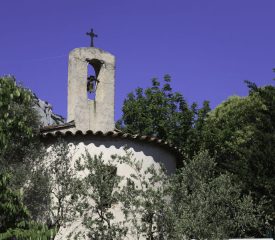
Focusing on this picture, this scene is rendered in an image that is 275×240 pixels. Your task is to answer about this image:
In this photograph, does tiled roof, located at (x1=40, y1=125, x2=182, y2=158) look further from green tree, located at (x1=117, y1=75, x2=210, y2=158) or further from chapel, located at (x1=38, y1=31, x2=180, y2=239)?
green tree, located at (x1=117, y1=75, x2=210, y2=158)

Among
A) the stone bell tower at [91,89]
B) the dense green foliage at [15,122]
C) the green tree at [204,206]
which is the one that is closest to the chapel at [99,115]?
the stone bell tower at [91,89]

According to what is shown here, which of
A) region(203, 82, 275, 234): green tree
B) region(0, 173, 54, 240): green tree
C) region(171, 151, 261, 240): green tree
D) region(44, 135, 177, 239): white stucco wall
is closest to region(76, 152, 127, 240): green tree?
region(0, 173, 54, 240): green tree

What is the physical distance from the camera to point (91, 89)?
757 inches

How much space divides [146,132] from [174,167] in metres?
11.1

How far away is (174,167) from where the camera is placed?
1812 centimetres

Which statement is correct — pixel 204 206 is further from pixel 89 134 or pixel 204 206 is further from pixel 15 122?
pixel 15 122

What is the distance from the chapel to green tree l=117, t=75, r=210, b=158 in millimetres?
9173

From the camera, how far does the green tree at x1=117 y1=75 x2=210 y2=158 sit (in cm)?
2847

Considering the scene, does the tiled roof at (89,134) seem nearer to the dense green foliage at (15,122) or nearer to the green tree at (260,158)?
the dense green foliage at (15,122)

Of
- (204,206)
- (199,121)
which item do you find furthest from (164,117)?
(204,206)

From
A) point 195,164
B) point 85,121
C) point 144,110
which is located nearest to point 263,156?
point 195,164

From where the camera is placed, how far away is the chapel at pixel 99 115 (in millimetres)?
16219

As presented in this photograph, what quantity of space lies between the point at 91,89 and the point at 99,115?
113 centimetres

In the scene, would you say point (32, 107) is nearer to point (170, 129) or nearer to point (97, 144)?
point (97, 144)
